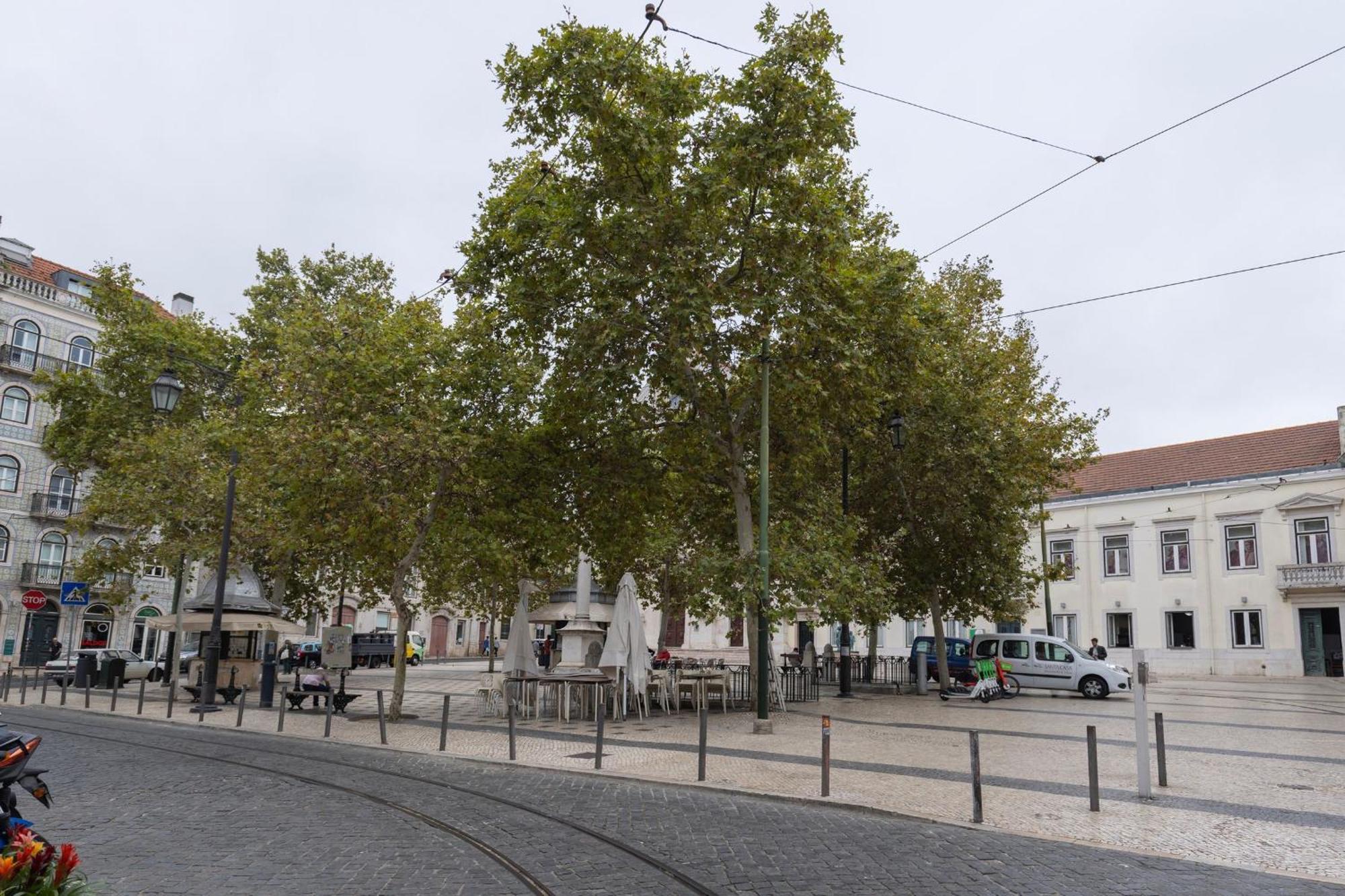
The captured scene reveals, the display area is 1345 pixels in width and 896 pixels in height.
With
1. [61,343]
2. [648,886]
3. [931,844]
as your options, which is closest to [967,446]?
[931,844]

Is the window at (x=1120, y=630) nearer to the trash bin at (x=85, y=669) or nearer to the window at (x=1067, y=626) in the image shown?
the window at (x=1067, y=626)

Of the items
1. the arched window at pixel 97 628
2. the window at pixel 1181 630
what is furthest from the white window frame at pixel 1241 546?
the arched window at pixel 97 628

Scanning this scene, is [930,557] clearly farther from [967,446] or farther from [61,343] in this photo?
[61,343]

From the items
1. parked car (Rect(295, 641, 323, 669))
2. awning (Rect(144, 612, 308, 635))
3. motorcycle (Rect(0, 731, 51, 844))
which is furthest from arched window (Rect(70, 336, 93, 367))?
motorcycle (Rect(0, 731, 51, 844))

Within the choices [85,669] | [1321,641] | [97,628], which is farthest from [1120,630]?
[97,628]

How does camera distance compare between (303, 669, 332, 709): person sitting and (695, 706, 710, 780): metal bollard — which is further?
(303, 669, 332, 709): person sitting

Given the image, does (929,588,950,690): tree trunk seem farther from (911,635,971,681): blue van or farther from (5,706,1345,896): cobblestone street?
(5,706,1345,896): cobblestone street

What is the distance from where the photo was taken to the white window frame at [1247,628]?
3734 cm

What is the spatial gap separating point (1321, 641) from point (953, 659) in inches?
691

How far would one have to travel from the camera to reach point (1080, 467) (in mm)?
27422

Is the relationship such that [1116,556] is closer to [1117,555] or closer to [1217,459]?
[1117,555]

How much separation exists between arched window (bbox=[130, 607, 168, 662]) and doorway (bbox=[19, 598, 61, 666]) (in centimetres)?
368

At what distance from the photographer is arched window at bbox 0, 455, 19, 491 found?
38.3m

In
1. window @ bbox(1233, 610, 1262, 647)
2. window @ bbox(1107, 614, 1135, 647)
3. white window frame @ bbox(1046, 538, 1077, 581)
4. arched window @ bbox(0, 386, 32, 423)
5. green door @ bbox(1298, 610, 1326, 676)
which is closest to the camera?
green door @ bbox(1298, 610, 1326, 676)
